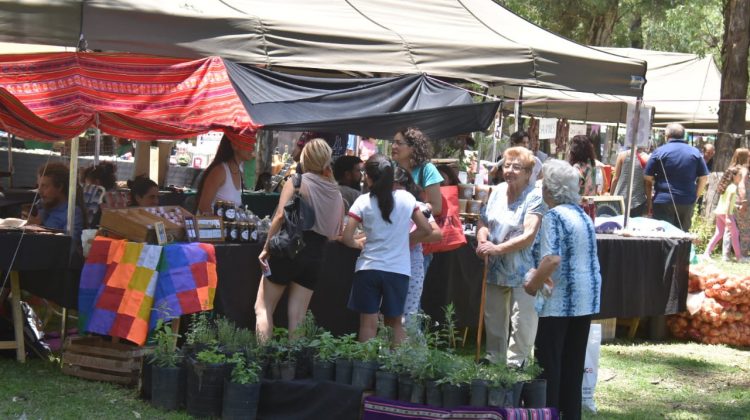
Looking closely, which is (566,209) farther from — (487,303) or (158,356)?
(158,356)

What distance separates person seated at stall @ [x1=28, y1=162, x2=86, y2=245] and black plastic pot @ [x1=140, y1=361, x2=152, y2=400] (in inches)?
53.6

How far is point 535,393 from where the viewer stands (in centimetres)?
520

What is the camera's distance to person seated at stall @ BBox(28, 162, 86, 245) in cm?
689

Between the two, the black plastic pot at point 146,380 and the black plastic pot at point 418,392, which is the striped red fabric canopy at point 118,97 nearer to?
the black plastic pot at point 146,380

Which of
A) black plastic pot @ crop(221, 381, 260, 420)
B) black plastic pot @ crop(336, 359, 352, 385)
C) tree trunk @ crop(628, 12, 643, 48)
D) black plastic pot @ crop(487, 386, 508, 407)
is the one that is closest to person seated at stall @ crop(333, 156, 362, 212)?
black plastic pot @ crop(336, 359, 352, 385)

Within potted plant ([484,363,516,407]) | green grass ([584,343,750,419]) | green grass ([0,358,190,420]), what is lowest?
green grass ([584,343,750,419])

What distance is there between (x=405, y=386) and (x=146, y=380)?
1.66 metres

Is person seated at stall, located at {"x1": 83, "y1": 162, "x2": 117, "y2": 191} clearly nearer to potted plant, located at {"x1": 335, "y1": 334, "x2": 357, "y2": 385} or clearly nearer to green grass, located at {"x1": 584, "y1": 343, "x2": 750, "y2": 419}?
potted plant, located at {"x1": 335, "y1": 334, "x2": 357, "y2": 385}

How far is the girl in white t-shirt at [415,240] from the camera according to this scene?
6625 millimetres

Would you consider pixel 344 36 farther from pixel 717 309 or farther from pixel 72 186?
pixel 717 309

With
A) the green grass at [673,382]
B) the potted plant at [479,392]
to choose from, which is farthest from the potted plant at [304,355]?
the green grass at [673,382]

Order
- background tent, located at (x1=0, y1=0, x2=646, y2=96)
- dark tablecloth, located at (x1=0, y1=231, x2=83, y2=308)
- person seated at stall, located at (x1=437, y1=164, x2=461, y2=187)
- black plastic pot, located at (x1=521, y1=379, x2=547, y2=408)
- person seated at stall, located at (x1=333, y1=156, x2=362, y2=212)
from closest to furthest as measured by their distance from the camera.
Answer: black plastic pot, located at (x1=521, y1=379, x2=547, y2=408) → dark tablecloth, located at (x1=0, y1=231, x2=83, y2=308) → background tent, located at (x1=0, y1=0, x2=646, y2=96) → person seated at stall, located at (x1=333, y1=156, x2=362, y2=212) → person seated at stall, located at (x1=437, y1=164, x2=461, y2=187)

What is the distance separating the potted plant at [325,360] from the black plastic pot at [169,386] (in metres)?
0.79

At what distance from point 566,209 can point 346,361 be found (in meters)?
1.46
